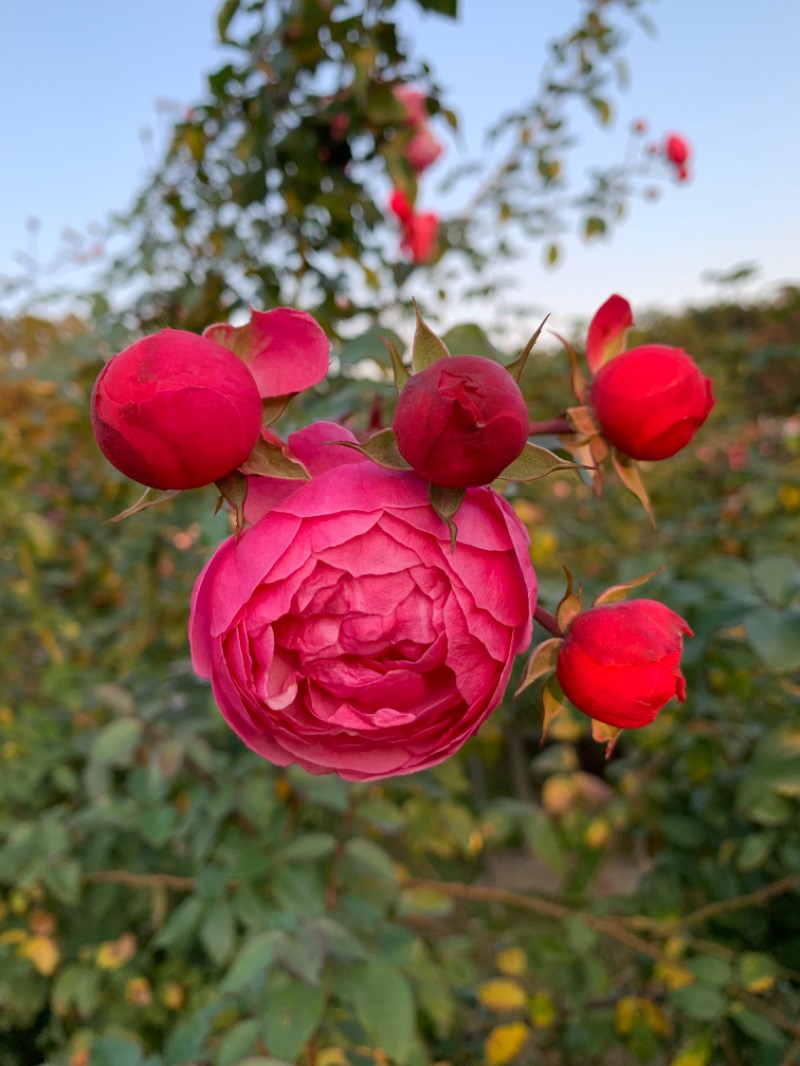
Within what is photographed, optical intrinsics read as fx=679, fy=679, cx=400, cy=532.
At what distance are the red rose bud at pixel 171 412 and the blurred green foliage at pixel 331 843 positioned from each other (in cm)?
23

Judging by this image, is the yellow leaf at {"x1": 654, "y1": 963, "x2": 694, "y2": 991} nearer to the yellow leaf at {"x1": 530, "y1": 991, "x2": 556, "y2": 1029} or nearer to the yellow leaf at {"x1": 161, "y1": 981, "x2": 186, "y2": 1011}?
the yellow leaf at {"x1": 530, "y1": 991, "x2": 556, "y2": 1029}

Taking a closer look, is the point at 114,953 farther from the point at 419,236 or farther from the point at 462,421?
the point at 419,236

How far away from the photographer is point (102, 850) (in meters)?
1.07

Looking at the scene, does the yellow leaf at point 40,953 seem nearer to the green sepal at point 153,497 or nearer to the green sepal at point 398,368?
the green sepal at point 153,497

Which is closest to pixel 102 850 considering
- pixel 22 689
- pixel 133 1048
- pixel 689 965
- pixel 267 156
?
pixel 133 1048

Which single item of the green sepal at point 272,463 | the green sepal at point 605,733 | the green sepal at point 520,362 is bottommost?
the green sepal at point 605,733

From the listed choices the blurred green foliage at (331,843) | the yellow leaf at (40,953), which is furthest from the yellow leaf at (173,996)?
the yellow leaf at (40,953)

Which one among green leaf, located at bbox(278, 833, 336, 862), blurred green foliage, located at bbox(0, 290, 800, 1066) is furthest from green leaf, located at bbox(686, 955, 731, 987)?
green leaf, located at bbox(278, 833, 336, 862)

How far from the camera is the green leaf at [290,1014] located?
0.57 metres

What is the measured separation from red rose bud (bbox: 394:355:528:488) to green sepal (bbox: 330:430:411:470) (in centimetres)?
3

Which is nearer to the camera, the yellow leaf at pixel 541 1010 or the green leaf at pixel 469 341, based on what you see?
the green leaf at pixel 469 341

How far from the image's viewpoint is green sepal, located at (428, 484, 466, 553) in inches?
12.0

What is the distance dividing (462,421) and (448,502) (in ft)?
0.16

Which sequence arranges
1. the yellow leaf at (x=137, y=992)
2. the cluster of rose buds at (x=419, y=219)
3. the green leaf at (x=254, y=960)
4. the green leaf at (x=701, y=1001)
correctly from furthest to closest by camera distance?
the cluster of rose buds at (x=419, y=219) → the yellow leaf at (x=137, y=992) → the green leaf at (x=701, y=1001) → the green leaf at (x=254, y=960)
